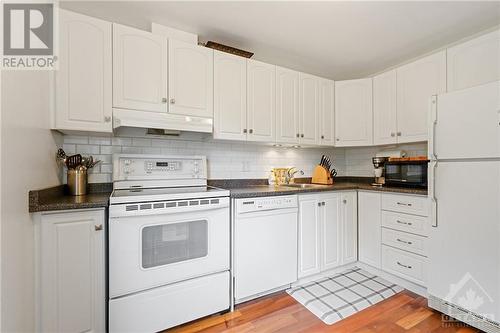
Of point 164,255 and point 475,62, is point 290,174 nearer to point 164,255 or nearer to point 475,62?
point 164,255

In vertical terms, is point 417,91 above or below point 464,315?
above

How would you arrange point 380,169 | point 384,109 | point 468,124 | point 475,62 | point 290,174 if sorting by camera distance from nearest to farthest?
1. point 468,124
2. point 475,62
3. point 384,109
4. point 380,169
5. point 290,174

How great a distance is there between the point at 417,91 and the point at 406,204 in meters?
1.17

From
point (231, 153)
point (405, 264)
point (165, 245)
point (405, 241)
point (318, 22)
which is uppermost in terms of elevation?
point (318, 22)

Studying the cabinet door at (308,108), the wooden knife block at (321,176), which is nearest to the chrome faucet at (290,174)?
the wooden knife block at (321,176)

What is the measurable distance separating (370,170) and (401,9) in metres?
1.88

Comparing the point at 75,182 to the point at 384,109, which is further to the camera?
the point at 384,109

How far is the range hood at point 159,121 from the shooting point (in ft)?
5.64

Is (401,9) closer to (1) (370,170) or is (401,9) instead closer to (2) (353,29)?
(2) (353,29)

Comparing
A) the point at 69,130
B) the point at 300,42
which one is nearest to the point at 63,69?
the point at 69,130


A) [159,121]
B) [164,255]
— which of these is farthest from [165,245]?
[159,121]

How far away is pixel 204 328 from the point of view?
1688 mm

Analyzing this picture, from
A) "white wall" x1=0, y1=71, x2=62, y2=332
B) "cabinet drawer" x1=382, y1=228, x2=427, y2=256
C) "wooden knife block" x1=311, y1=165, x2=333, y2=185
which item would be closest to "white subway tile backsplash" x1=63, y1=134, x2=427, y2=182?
"wooden knife block" x1=311, y1=165, x2=333, y2=185

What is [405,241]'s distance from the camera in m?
2.18
